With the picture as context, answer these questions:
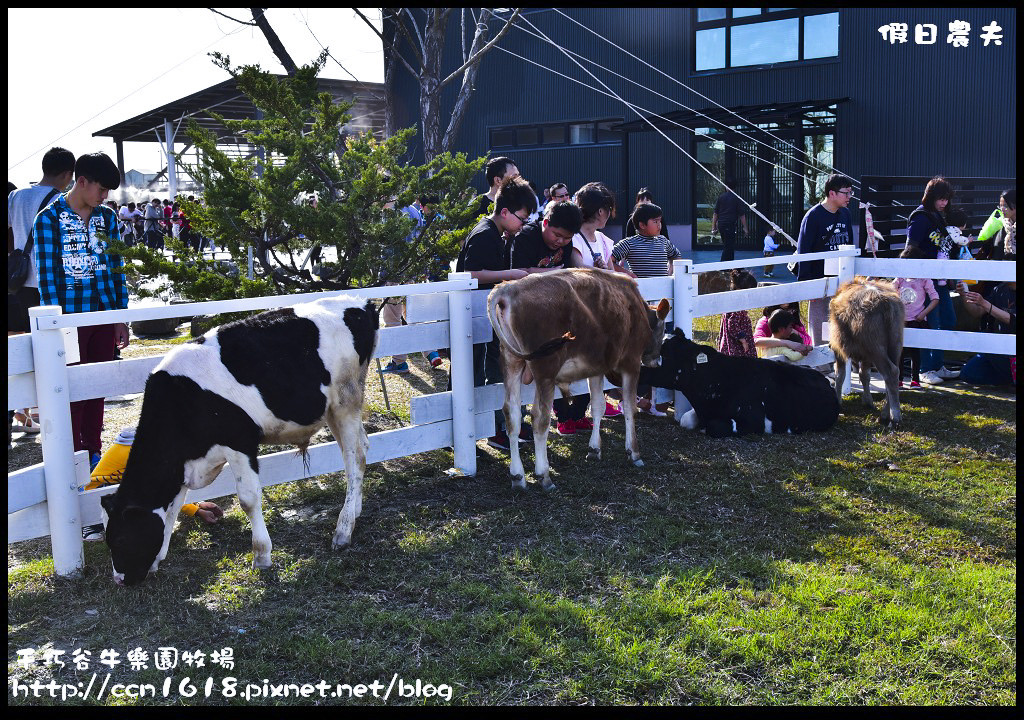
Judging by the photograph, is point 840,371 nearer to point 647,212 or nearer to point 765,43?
point 647,212

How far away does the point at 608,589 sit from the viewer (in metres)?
4.23

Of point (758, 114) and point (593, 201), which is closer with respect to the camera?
point (593, 201)

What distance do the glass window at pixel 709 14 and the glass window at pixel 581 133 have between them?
11.9 feet

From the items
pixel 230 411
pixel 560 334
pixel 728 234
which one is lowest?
pixel 230 411

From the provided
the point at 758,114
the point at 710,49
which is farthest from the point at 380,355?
the point at 710,49

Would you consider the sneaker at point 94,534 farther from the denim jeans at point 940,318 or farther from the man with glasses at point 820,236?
the denim jeans at point 940,318

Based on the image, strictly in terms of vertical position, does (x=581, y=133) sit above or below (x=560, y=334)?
above

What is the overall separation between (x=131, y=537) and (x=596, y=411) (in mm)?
3160

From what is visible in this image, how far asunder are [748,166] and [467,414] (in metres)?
15.8

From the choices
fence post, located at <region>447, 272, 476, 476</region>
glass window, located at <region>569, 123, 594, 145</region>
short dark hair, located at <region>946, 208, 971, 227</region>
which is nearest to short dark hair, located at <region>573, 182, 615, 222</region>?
fence post, located at <region>447, 272, 476, 476</region>

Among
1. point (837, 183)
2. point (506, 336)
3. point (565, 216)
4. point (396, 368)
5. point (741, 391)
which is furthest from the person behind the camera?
point (396, 368)

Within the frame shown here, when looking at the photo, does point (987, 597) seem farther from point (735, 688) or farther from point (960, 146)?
point (960, 146)

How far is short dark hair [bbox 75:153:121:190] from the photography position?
5.29m

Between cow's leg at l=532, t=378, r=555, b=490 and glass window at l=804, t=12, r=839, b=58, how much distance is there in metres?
16.3
